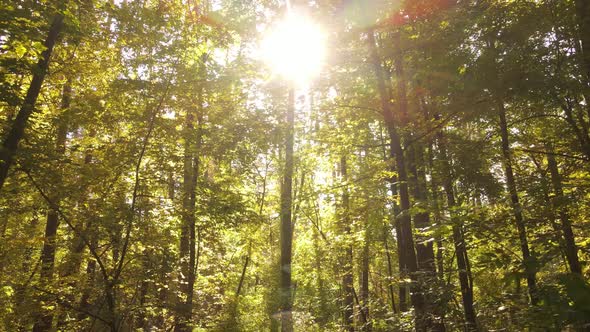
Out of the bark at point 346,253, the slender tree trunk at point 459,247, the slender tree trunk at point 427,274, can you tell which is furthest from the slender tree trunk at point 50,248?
the slender tree trunk at point 459,247

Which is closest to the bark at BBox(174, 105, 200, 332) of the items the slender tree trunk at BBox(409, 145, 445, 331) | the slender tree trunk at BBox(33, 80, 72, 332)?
the slender tree trunk at BBox(33, 80, 72, 332)

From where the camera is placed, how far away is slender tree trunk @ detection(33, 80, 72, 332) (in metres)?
7.59

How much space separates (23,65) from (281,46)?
233 inches

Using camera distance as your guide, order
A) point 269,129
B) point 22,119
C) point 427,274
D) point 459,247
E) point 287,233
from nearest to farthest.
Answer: point 459,247, point 22,119, point 427,274, point 269,129, point 287,233

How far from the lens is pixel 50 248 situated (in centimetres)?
995

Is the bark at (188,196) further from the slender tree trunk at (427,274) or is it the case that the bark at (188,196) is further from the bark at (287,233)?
the slender tree trunk at (427,274)

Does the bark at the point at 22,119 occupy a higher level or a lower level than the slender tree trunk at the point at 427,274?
higher

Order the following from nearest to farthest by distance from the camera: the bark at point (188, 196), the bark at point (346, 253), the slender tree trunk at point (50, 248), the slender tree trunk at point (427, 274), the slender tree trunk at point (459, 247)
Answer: the slender tree trunk at point (427, 274) → the slender tree trunk at point (459, 247) → the slender tree trunk at point (50, 248) → the bark at point (188, 196) → the bark at point (346, 253)

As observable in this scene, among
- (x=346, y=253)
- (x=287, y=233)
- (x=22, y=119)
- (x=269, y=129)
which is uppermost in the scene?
(x=269, y=129)

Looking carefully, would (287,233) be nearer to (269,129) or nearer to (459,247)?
(269,129)

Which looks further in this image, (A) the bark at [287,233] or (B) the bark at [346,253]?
(B) the bark at [346,253]

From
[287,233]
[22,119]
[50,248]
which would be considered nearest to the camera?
[22,119]

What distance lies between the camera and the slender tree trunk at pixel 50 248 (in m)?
7.59

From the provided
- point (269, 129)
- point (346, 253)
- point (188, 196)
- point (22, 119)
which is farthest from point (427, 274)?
point (346, 253)
